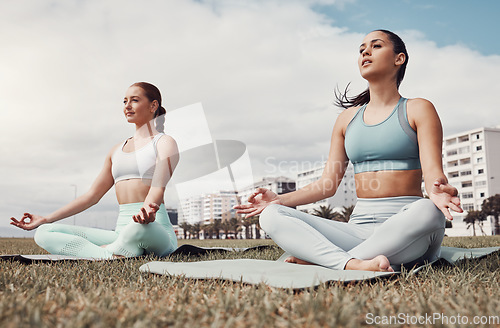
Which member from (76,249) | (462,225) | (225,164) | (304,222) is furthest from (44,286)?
(462,225)

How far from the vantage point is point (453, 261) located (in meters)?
3.58

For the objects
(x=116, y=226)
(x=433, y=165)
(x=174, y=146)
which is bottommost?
(x=116, y=226)

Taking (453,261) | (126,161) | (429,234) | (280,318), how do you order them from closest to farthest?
(280,318), (429,234), (453,261), (126,161)

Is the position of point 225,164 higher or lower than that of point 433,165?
higher

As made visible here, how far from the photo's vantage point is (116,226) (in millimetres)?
4992

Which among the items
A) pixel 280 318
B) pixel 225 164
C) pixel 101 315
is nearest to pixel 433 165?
pixel 280 318

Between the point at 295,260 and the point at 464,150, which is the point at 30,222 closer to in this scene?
the point at 295,260

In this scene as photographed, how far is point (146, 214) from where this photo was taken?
13.1 feet

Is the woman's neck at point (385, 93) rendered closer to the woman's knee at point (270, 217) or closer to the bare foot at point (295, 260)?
the woman's knee at point (270, 217)

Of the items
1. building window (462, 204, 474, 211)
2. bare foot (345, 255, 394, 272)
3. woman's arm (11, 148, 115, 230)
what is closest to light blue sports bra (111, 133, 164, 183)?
woman's arm (11, 148, 115, 230)

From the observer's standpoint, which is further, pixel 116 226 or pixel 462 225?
pixel 462 225

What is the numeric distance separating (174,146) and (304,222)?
238 centimetres

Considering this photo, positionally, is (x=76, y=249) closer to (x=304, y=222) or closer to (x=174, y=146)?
(x=174, y=146)

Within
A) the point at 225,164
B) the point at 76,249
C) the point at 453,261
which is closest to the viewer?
the point at 453,261
